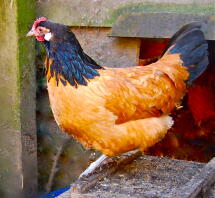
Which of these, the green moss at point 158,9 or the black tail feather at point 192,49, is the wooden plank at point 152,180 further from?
the green moss at point 158,9

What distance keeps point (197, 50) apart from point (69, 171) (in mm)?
1635

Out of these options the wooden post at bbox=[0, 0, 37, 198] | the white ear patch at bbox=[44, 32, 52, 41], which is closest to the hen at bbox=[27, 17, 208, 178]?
the white ear patch at bbox=[44, 32, 52, 41]

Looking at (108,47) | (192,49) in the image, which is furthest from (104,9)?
(192,49)

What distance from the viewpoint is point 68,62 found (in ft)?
8.13

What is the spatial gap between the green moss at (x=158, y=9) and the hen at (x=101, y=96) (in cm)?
53

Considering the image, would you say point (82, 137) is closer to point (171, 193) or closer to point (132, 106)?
point (132, 106)

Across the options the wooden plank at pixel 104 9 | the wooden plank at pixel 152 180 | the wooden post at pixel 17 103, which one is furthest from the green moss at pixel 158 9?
the wooden plank at pixel 152 180

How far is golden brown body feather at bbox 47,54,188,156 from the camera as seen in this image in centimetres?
247

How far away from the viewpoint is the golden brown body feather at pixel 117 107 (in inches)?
97.3

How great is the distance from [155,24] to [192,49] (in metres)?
0.33

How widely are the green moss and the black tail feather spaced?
16cm

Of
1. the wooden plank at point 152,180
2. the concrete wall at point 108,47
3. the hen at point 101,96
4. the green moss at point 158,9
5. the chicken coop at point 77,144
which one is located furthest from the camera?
the concrete wall at point 108,47

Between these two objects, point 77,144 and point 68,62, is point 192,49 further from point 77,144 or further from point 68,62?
point 77,144

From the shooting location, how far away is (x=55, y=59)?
2.49m
